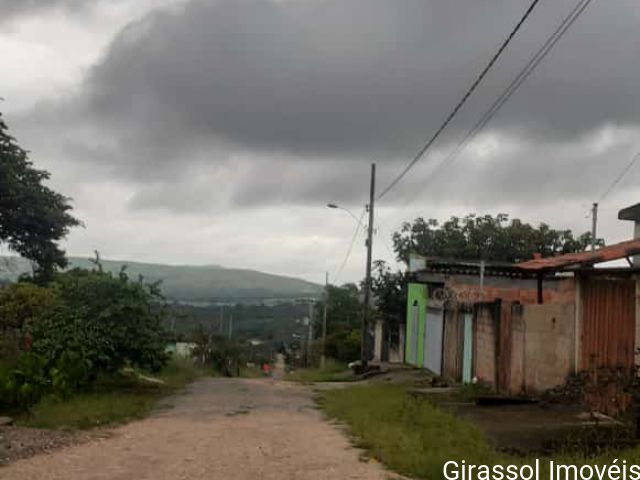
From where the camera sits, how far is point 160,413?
648 inches

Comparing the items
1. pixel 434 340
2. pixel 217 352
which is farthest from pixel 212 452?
pixel 217 352

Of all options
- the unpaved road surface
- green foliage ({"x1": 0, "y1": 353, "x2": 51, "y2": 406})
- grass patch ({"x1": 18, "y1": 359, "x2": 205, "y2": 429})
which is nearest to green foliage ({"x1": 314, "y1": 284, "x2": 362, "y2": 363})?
grass patch ({"x1": 18, "y1": 359, "x2": 205, "y2": 429})

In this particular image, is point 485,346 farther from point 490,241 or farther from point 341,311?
point 341,311

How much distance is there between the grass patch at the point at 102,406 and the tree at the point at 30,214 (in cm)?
875

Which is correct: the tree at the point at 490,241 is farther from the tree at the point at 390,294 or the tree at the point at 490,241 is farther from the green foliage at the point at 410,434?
the green foliage at the point at 410,434

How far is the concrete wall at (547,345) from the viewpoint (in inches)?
574

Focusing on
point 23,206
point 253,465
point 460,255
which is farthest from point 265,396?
point 460,255

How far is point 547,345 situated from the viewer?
15375 mm

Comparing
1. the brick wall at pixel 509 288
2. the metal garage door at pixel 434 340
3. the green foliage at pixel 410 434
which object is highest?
the brick wall at pixel 509 288

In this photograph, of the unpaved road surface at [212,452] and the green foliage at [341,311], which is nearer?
the unpaved road surface at [212,452]

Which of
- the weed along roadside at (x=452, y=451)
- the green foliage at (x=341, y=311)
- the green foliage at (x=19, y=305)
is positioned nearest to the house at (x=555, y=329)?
the weed along roadside at (x=452, y=451)

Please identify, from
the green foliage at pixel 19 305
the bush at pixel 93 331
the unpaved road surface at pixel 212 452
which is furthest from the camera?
the green foliage at pixel 19 305

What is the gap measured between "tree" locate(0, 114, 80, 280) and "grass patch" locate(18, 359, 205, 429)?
8745 mm

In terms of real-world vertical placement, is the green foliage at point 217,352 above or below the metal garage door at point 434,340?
below
